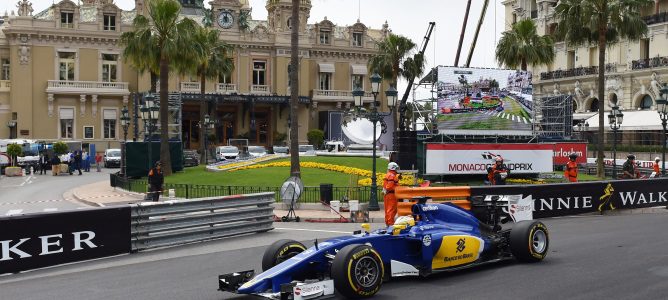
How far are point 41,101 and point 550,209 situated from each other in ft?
168

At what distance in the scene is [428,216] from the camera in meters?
11.4

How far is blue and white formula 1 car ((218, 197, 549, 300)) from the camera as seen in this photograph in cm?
927

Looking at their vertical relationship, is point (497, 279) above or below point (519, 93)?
below

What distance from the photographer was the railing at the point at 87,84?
61.7 metres

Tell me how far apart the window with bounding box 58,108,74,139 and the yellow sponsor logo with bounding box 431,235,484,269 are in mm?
56867

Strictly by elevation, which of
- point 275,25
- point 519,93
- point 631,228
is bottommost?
point 631,228

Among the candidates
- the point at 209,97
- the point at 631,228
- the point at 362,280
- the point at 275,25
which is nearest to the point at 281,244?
the point at 362,280

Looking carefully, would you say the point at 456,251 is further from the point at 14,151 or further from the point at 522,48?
the point at 14,151

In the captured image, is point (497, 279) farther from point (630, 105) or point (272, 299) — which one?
point (630, 105)

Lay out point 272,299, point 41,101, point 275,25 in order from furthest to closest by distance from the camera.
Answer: point 275,25 → point 41,101 → point 272,299

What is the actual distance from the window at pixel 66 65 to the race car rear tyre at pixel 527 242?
5728cm

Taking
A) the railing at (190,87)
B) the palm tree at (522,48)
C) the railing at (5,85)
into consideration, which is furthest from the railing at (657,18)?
the railing at (5,85)

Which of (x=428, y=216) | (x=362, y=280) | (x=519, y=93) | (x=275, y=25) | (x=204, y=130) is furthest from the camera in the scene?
(x=275, y=25)

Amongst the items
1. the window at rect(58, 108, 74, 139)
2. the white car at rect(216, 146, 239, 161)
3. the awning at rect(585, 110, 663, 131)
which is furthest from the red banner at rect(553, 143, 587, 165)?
the window at rect(58, 108, 74, 139)
